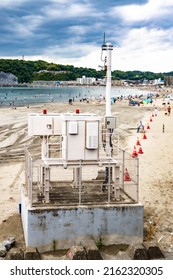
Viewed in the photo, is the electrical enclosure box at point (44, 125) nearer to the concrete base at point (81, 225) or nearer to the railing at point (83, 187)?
the railing at point (83, 187)

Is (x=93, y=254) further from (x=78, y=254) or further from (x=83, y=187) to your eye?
(x=83, y=187)

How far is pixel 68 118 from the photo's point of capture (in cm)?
1100

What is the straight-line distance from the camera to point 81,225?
35.2 feet

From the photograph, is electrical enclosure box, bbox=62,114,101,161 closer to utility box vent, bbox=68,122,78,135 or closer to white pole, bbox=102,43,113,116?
utility box vent, bbox=68,122,78,135

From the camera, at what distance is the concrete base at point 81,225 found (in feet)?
34.4

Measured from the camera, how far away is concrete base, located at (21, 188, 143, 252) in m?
10.5

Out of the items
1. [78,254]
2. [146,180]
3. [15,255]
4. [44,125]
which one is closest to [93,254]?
[78,254]

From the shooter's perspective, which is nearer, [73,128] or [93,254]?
[93,254]

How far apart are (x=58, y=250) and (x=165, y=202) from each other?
5.16 metres

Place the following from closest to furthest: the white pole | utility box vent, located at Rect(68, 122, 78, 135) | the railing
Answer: utility box vent, located at Rect(68, 122, 78, 135), the railing, the white pole

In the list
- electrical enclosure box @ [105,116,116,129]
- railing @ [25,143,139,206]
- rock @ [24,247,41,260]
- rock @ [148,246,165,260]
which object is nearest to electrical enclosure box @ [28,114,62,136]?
railing @ [25,143,139,206]

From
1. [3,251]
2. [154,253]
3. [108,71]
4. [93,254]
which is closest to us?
[93,254]

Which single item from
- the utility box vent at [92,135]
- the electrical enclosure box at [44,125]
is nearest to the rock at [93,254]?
the utility box vent at [92,135]
